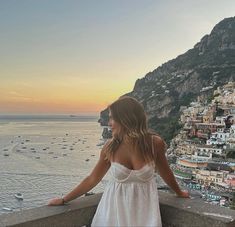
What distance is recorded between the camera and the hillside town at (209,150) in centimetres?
3245

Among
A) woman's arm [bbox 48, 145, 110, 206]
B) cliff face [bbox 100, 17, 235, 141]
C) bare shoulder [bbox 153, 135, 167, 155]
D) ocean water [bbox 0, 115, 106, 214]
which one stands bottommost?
ocean water [bbox 0, 115, 106, 214]

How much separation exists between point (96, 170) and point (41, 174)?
3315 centimetres

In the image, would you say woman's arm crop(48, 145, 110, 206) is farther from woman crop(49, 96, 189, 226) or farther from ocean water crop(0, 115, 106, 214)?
ocean water crop(0, 115, 106, 214)

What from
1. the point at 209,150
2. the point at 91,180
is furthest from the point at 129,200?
the point at 209,150

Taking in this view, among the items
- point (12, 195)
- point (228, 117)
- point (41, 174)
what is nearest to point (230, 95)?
point (228, 117)

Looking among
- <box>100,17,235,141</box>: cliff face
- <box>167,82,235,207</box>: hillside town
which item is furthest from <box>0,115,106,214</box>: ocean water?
<box>100,17,235,141</box>: cliff face

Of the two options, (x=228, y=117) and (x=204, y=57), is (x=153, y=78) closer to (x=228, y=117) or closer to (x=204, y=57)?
(x=204, y=57)

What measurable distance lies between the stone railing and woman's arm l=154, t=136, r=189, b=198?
0.19 feet

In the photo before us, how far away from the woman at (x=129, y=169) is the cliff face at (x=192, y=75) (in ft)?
191

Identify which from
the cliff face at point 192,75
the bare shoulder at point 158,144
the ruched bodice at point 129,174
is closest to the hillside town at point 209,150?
the cliff face at point 192,75

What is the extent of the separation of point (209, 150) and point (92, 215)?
41.1 metres

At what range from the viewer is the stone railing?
1.88 meters

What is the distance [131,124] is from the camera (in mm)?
1934

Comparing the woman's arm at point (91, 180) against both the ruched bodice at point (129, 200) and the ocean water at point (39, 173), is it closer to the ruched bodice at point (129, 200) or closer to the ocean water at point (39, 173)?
the ruched bodice at point (129, 200)
